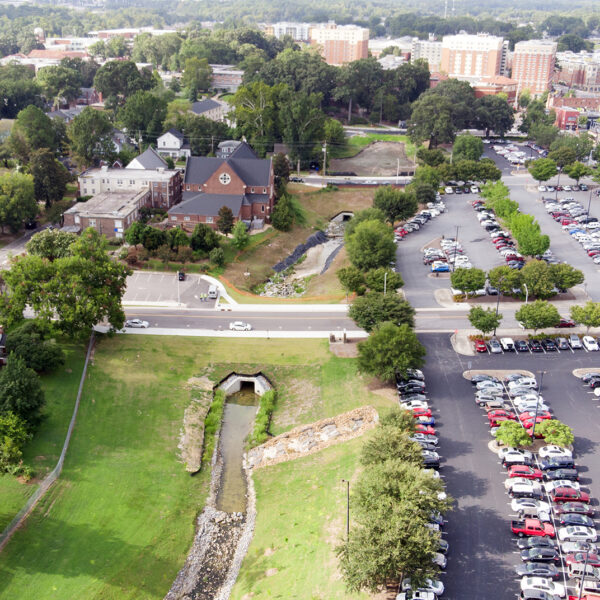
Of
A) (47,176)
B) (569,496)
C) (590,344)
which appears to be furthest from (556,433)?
(47,176)

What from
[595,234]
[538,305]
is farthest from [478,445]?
[595,234]

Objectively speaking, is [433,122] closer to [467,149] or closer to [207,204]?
[467,149]

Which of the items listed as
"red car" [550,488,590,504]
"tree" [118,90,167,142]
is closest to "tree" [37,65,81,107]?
"tree" [118,90,167,142]

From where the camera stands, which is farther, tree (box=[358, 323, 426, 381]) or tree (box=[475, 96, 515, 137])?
tree (box=[475, 96, 515, 137])

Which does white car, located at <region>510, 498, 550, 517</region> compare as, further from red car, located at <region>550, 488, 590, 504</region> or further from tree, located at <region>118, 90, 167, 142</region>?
Answer: tree, located at <region>118, 90, 167, 142</region>

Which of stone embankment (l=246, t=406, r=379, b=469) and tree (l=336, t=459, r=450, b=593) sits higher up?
tree (l=336, t=459, r=450, b=593)

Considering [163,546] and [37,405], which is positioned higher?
[37,405]

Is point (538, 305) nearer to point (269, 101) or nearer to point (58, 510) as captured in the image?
point (58, 510)
